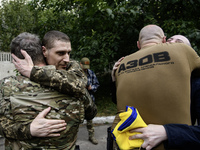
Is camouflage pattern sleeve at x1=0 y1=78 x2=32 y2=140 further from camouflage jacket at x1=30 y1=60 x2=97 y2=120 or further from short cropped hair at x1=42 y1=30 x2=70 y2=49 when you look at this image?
short cropped hair at x1=42 y1=30 x2=70 y2=49

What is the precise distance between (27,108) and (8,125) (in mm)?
231

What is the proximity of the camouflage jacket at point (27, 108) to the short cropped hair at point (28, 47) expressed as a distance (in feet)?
0.61

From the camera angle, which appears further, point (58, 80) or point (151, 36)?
point (151, 36)

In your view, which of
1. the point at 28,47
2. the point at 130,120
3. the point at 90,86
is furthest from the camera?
the point at 90,86

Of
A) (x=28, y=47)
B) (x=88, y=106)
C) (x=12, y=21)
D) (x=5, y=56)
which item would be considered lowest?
(x=88, y=106)

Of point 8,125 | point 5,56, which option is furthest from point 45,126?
point 5,56

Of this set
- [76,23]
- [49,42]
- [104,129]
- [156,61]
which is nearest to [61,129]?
[49,42]

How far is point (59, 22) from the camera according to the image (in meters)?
6.90

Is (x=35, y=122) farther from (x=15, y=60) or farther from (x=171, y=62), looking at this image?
(x=171, y=62)

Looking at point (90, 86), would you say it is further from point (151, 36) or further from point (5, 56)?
point (5, 56)

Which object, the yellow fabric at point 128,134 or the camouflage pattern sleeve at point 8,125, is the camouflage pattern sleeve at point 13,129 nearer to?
the camouflage pattern sleeve at point 8,125

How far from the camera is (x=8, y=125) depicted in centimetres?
136

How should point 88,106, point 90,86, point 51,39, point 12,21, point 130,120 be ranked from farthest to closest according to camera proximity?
point 12,21
point 90,86
point 88,106
point 51,39
point 130,120

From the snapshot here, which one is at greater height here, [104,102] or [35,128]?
[35,128]
